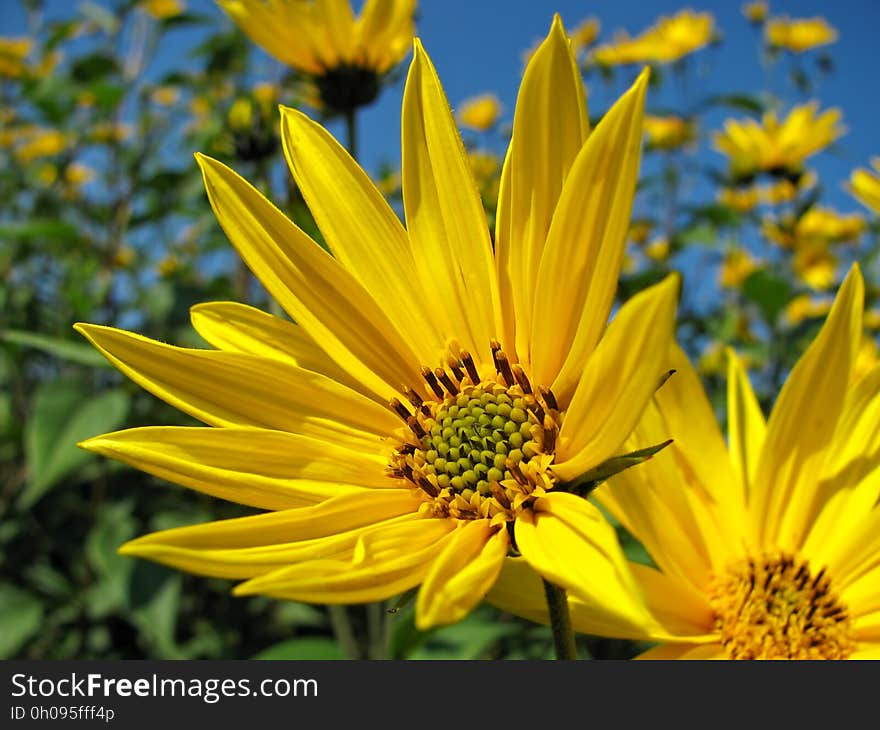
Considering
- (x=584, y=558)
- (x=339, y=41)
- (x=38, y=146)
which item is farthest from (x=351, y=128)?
(x=38, y=146)

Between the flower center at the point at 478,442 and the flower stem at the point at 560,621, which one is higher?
the flower center at the point at 478,442

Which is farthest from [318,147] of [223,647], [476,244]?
[223,647]

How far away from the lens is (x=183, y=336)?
2.07 metres

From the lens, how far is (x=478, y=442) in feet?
2.87

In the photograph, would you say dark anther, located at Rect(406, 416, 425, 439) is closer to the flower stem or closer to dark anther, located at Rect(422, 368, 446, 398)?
dark anther, located at Rect(422, 368, 446, 398)

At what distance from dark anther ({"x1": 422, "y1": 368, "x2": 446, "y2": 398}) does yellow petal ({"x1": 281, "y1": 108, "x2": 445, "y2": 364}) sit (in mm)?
60

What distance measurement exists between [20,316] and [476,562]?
2.20 metres

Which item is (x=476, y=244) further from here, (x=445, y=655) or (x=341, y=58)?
(x=341, y=58)

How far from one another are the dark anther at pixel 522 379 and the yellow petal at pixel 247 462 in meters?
0.16

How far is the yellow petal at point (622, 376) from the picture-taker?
0.57 metres

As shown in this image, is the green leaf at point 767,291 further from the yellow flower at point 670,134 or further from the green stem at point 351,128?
the yellow flower at point 670,134

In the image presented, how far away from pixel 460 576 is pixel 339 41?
1.42 meters

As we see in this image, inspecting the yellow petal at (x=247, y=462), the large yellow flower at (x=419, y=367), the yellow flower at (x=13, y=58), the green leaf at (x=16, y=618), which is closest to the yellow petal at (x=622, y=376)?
the large yellow flower at (x=419, y=367)

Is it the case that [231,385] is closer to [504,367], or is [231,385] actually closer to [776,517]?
[504,367]
